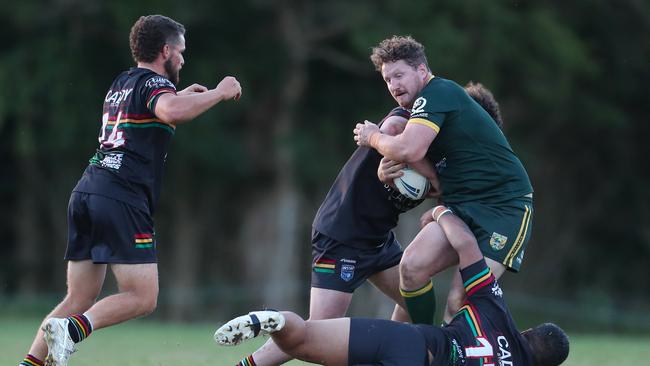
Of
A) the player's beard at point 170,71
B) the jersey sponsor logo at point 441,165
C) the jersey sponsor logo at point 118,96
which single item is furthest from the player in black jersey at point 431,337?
the player's beard at point 170,71

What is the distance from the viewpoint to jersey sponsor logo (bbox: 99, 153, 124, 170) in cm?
652

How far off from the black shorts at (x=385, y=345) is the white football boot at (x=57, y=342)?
157cm

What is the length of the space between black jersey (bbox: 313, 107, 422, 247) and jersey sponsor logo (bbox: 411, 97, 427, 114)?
35 cm

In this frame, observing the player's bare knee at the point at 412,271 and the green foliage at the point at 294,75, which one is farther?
the green foliage at the point at 294,75

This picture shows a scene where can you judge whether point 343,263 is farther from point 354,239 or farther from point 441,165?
point 441,165

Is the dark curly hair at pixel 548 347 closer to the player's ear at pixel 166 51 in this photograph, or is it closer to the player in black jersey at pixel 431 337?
the player in black jersey at pixel 431 337

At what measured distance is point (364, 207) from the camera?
695cm

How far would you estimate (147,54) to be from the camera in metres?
6.72

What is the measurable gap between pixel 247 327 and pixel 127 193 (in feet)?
4.47

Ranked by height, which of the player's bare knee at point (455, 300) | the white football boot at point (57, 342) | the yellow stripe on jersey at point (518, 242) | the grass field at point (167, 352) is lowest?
the grass field at point (167, 352)

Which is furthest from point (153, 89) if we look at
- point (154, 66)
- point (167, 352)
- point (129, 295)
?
point (167, 352)

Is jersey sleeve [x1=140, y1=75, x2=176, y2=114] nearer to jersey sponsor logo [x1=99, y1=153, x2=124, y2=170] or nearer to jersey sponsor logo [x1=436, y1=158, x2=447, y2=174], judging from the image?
jersey sponsor logo [x1=99, y1=153, x2=124, y2=170]

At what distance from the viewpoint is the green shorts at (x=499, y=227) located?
656cm

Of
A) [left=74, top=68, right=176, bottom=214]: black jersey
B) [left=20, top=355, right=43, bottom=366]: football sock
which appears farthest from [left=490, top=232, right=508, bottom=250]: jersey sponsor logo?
[left=20, top=355, right=43, bottom=366]: football sock
